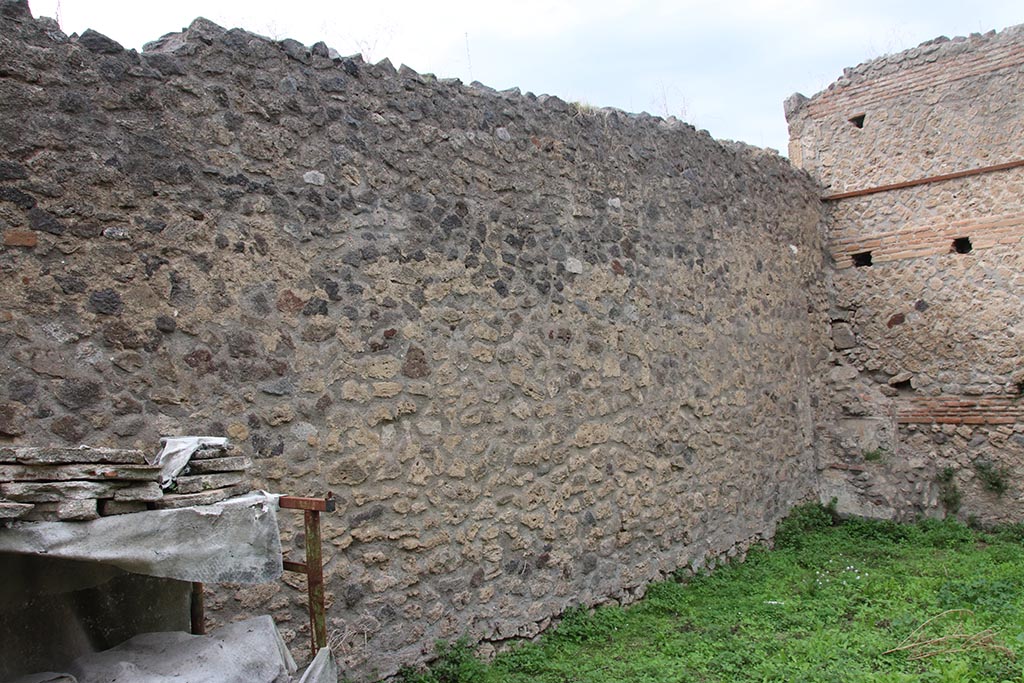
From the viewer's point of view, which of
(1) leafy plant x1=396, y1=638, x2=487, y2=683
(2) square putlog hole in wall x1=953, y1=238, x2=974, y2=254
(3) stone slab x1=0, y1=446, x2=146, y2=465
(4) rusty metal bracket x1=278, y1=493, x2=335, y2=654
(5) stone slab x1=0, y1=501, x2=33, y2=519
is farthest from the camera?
(2) square putlog hole in wall x1=953, y1=238, x2=974, y2=254

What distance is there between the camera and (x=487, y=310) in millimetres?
5090

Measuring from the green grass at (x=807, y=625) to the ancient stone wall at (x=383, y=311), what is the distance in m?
0.23

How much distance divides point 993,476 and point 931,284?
1.79 meters

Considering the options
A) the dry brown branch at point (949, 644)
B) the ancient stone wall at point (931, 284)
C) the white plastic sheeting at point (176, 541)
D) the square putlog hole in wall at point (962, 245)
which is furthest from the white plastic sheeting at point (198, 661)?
the square putlog hole in wall at point (962, 245)

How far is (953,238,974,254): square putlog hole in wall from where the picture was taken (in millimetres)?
8178

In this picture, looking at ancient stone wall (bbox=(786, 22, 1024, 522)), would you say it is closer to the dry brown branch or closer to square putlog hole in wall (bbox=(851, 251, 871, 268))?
square putlog hole in wall (bbox=(851, 251, 871, 268))

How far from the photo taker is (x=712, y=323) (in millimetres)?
7008

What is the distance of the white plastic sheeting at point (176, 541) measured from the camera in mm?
2307

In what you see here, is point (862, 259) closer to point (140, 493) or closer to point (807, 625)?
point (807, 625)

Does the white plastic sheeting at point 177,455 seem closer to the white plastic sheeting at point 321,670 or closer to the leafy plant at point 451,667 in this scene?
the white plastic sheeting at point 321,670

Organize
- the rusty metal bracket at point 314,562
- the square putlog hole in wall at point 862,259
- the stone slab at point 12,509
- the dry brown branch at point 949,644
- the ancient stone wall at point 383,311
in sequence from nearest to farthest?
the stone slab at point 12,509, the rusty metal bracket at point 314,562, the ancient stone wall at point 383,311, the dry brown branch at point 949,644, the square putlog hole in wall at point 862,259

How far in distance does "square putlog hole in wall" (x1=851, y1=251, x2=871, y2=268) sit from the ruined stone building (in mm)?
100

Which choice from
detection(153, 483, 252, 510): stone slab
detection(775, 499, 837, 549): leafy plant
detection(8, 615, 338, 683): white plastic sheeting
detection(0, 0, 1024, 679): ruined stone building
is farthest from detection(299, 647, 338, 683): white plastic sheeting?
detection(775, 499, 837, 549): leafy plant

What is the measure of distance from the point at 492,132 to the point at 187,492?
129 inches
